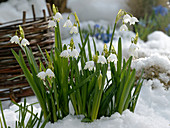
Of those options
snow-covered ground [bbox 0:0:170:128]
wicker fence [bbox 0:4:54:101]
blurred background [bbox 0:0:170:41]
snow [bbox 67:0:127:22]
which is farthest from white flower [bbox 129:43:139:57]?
snow [bbox 67:0:127:22]

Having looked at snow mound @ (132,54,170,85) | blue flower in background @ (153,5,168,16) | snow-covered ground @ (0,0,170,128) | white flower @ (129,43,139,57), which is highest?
blue flower in background @ (153,5,168,16)

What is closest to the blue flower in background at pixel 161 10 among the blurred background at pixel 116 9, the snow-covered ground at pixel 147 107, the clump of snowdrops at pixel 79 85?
the blurred background at pixel 116 9

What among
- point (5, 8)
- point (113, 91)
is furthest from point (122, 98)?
point (5, 8)

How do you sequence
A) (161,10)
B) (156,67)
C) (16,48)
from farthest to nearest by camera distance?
1. (161,10)
2. (156,67)
3. (16,48)

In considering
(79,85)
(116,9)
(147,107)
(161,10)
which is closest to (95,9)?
(116,9)

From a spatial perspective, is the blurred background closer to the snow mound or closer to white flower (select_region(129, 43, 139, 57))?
the snow mound

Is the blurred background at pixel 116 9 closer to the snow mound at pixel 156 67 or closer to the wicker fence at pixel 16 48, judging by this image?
the snow mound at pixel 156 67

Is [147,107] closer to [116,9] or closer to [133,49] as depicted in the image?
[133,49]

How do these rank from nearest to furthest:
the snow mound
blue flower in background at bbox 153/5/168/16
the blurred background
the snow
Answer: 1. the snow mound
2. blue flower in background at bbox 153/5/168/16
3. the blurred background
4. the snow
